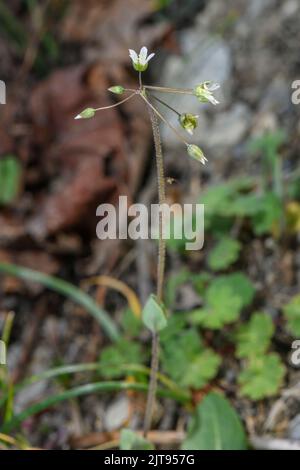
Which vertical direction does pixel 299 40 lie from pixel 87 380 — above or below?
above

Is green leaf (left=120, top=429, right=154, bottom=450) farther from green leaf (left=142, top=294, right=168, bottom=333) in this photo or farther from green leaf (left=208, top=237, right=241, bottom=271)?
green leaf (left=208, top=237, right=241, bottom=271)

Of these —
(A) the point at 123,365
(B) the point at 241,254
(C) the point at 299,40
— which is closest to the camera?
(A) the point at 123,365

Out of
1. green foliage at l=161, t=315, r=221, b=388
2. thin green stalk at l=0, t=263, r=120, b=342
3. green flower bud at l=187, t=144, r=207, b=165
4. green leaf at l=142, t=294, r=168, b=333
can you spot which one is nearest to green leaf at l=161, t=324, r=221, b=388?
green foliage at l=161, t=315, r=221, b=388

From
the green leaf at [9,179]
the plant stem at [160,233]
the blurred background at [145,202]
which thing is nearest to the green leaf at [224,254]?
the blurred background at [145,202]

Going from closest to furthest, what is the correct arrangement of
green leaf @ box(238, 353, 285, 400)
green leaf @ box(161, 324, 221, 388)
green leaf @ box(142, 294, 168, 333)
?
green leaf @ box(142, 294, 168, 333)
green leaf @ box(238, 353, 285, 400)
green leaf @ box(161, 324, 221, 388)

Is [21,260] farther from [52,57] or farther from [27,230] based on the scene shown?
[52,57]

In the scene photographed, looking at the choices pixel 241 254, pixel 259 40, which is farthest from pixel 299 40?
pixel 241 254
